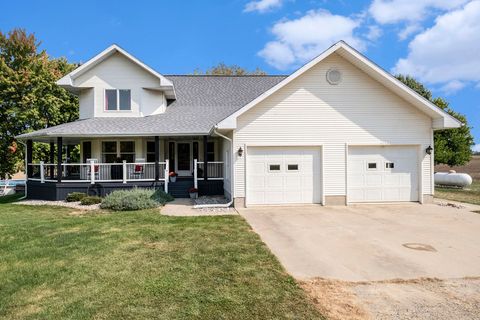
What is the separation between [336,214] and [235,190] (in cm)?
395

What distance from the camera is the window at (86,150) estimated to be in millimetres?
17966

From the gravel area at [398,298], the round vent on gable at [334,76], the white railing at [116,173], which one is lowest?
the gravel area at [398,298]

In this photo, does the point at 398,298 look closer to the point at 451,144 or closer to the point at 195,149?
the point at 195,149

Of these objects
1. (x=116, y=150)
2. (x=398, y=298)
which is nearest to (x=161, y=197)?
(x=116, y=150)

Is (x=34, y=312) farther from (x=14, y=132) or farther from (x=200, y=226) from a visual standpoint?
(x=14, y=132)

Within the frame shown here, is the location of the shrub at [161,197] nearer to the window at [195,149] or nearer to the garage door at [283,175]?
the garage door at [283,175]

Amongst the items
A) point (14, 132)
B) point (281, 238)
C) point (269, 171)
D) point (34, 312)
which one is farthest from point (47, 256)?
point (14, 132)

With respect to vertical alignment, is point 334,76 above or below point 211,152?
above

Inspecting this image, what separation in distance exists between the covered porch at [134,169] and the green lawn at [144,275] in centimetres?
621

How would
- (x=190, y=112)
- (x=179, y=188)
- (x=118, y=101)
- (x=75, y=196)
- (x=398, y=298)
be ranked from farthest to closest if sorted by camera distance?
(x=190, y=112) → (x=118, y=101) → (x=179, y=188) → (x=75, y=196) → (x=398, y=298)

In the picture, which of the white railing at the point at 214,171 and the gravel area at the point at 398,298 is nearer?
the gravel area at the point at 398,298

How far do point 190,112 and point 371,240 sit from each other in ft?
44.6

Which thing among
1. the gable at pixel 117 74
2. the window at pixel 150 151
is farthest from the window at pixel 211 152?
the gable at pixel 117 74

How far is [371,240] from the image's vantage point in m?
7.67
